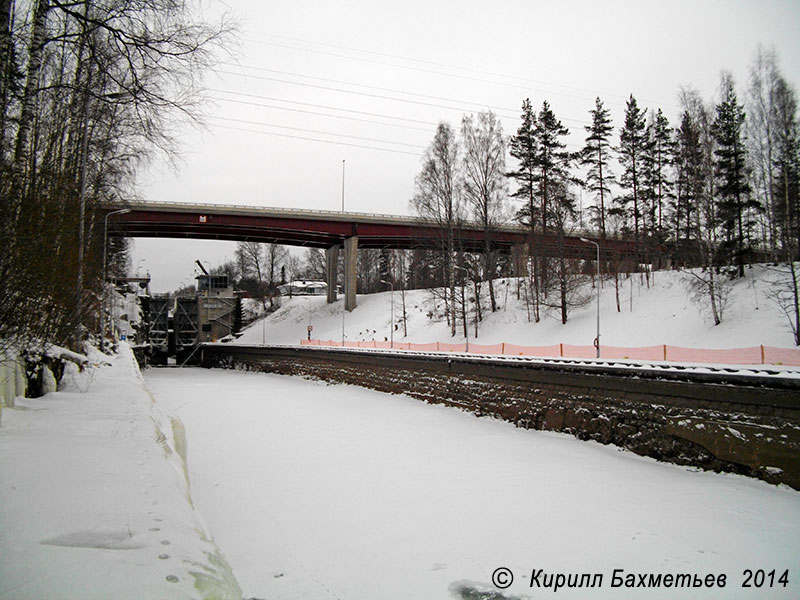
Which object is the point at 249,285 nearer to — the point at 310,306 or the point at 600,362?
the point at 310,306

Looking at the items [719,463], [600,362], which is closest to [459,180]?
[600,362]

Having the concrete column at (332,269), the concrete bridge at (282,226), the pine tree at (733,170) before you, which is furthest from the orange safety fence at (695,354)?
the concrete column at (332,269)

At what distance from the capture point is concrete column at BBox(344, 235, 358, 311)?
187 feet

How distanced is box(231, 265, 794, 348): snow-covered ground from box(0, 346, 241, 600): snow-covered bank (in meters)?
24.7

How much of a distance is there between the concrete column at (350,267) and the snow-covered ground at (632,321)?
2.57 meters

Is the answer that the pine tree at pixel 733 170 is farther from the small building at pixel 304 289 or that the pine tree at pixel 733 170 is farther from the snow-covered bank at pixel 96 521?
the small building at pixel 304 289

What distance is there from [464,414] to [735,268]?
19371mm

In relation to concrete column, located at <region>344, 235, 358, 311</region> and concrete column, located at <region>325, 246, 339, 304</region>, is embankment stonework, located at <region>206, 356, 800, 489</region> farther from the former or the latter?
concrete column, located at <region>325, 246, 339, 304</region>

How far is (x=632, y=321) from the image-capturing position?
32281 millimetres

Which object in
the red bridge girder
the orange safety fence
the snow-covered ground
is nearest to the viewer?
the orange safety fence

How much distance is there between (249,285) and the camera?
10700 cm

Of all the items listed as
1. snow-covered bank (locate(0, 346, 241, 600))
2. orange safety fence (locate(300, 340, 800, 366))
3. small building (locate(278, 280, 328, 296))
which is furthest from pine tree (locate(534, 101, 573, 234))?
small building (locate(278, 280, 328, 296))

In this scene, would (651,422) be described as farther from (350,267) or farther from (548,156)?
(350,267)

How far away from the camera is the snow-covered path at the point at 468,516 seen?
7.70 m
